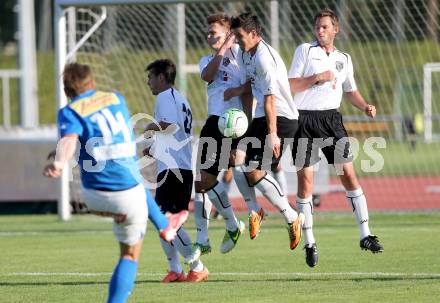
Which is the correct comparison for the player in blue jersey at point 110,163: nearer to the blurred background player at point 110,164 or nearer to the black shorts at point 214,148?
the blurred background player at point 110,164

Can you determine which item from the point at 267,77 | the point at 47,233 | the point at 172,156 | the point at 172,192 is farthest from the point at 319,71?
the point at 47,233

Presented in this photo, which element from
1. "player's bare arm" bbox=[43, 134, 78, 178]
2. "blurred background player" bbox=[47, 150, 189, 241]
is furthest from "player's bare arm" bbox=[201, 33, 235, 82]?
"player's bare arm" bbox=[43, 134, 78, 178]

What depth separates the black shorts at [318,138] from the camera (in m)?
10.8

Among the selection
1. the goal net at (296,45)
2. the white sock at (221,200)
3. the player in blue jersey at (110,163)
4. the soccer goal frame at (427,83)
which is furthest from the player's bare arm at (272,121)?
the soccer goal frame at (427,83)

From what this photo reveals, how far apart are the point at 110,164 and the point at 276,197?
3.36 meters

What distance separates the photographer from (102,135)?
7594 mm

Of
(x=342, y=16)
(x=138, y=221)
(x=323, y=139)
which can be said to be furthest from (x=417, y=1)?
(x=138, y=221)

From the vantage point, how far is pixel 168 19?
858 inches

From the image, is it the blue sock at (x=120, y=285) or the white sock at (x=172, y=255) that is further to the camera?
the white sock at (x=172, y=255)

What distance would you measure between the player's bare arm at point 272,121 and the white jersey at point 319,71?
805 millimetres

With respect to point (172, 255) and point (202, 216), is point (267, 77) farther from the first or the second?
point (172, 255)

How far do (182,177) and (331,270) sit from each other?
1.84 metres

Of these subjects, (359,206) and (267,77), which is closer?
(267,77)

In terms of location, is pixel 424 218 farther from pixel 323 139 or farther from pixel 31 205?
pixel 31 205
